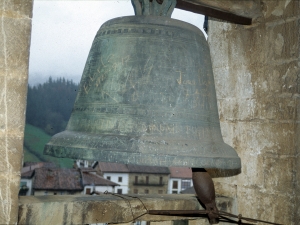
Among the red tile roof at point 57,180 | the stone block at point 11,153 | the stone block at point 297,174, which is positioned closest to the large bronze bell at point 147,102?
the stone block at point 11,153

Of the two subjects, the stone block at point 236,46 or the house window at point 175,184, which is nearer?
the stone block at point 236,46

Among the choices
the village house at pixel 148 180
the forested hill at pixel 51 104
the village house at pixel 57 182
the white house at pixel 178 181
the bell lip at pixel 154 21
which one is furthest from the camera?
the village house at pixel 148 180

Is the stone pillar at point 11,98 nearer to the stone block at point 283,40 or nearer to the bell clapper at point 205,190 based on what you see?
the bell clapper at point 205,190

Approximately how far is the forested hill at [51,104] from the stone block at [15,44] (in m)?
12.7

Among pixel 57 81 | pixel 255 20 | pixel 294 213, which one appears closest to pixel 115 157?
pixel 294 213

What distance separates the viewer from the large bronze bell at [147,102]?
188 cm

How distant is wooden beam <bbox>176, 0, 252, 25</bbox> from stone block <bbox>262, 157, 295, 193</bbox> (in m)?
0.96

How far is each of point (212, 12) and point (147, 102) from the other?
123 cm

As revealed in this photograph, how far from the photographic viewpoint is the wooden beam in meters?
2.85

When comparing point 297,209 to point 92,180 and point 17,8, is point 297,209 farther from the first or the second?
point 92,180

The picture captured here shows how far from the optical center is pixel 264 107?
3.07 m

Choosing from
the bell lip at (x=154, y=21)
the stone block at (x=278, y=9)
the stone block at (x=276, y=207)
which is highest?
the stone block at (x=278, y=9)

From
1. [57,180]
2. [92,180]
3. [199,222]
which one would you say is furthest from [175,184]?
[199,222]

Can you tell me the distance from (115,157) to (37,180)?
16.6 metres
